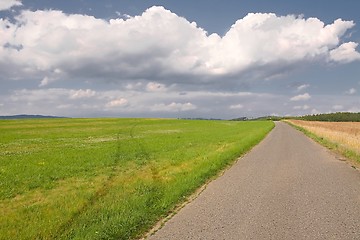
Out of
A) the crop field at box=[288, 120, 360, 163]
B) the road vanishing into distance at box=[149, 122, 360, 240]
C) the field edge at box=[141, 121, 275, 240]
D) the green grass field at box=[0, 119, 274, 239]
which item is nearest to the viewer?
the road vanishing into distance at box=[149, 122, 360, 240]

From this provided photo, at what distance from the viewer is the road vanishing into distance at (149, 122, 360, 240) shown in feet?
25.7

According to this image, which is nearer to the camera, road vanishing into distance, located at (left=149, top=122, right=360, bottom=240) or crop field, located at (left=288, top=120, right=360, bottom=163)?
road vanishing into distance, located at (left=149, top=122, right=360, bottom=240)

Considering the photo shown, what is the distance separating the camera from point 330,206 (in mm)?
9930

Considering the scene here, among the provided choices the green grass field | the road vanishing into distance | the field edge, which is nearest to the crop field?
the road vanishing into distance

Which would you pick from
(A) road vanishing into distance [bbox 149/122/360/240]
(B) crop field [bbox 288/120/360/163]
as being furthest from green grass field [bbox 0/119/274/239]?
(B) crop field [bbox 288/120/360/163]

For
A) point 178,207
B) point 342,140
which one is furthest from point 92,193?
point 342,140

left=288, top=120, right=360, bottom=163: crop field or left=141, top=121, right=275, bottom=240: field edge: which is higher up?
left=288, top=120, right=360, bottom=163: crop field

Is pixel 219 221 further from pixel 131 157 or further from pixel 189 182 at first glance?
pixel 131 157

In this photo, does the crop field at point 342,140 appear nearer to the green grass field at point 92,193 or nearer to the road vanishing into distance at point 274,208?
the road vanishing into distance at point 274,208

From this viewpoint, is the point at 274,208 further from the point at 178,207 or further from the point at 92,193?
the point at 92,193

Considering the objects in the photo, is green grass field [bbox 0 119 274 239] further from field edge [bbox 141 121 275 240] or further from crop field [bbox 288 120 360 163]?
crop field [bbox 288 120 360 163]

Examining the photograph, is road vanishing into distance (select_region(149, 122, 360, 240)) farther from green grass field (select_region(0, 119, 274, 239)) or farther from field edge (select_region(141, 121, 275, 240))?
green grass field (select_region(0, 119, 274, 239))

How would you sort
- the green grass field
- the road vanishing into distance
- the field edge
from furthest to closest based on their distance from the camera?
the green grass field < the field edge < the road vanishing into distance

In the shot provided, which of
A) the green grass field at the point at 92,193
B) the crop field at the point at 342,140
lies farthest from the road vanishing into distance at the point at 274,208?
the crop field at the point at 342,140
